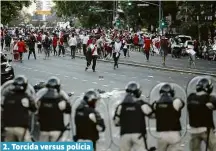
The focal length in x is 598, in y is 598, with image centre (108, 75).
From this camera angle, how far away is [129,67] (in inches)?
1288

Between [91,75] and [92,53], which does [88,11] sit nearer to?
[92,53]

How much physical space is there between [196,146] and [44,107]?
2.85 meters

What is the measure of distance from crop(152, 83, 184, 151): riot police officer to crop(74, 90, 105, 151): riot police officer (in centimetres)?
104

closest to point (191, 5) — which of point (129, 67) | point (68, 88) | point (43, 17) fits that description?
point (129, 67)

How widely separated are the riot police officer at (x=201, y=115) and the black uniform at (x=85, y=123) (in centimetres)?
180

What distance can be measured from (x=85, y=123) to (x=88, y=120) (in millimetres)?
94

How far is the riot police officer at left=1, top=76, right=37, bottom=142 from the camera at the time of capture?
10555 millimetres

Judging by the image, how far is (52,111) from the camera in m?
10.6

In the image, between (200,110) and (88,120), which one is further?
(200,110)

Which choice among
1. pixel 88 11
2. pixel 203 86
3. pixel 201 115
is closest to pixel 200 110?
pixel 201 115

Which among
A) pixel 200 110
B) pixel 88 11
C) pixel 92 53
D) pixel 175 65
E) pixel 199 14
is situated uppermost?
pixel 88 11

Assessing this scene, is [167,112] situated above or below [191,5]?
below

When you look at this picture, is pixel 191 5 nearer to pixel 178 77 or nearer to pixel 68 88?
pixel 178 77
